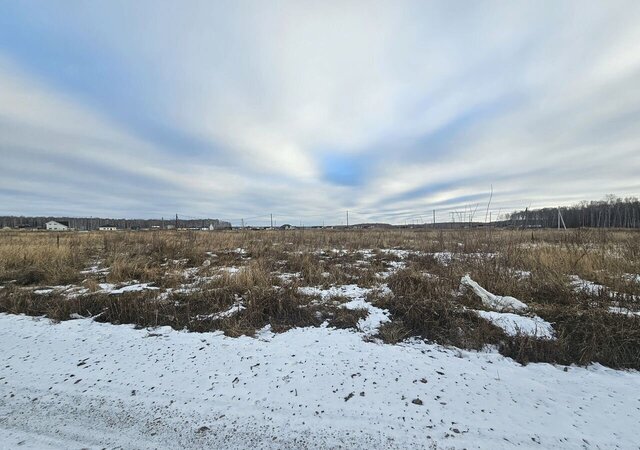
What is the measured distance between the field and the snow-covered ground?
15 mm

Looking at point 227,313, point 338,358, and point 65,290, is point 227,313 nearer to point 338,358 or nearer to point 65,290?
point 338,358

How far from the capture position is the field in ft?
6.51

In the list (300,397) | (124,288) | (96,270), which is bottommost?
(300,397)

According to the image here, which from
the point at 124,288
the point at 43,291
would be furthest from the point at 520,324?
the point at 43,291

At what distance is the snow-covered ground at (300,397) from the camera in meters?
1.91

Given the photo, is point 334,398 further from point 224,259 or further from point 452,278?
point 224,259

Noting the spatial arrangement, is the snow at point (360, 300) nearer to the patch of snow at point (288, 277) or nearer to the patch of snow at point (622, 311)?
the patch of snow at point (288, 277)

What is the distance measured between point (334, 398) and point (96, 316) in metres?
4.04

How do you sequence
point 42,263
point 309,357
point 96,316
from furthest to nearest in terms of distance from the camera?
point 42,263, point 96,316, point 309,357

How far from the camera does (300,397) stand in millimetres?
2301

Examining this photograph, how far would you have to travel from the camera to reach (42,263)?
7.16 m

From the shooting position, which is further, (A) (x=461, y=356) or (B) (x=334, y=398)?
(A) (x=461, y=356)

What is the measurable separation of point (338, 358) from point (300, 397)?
68 centimetres

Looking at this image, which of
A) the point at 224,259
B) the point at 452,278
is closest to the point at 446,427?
the point at 452,278
